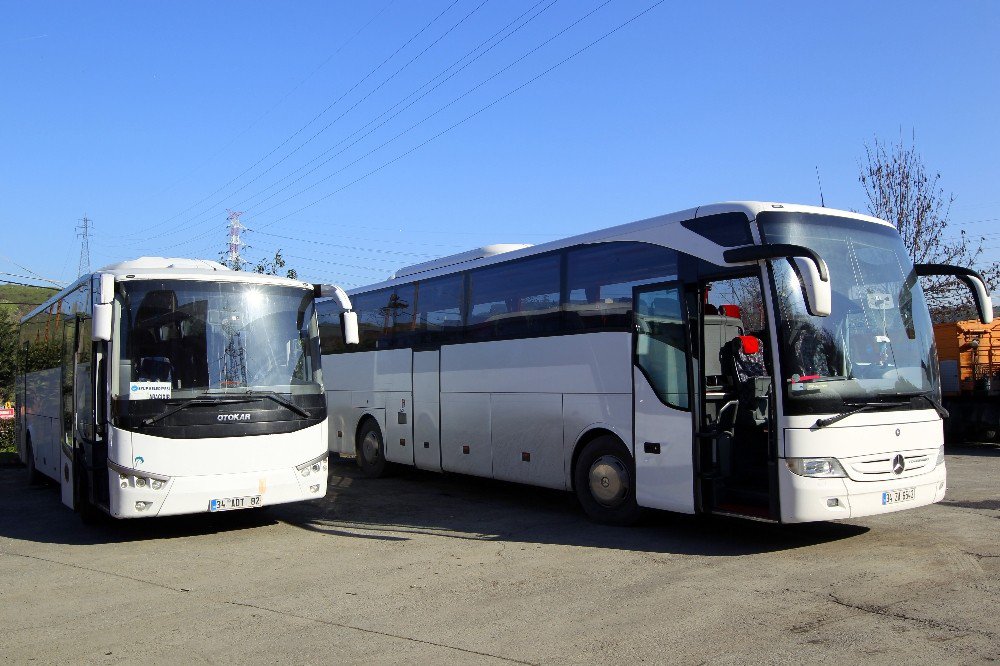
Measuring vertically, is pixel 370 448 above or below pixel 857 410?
below

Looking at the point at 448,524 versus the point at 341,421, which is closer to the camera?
the point at 448,524

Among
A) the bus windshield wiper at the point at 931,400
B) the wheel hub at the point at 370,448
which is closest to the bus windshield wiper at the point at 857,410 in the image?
the bus windshield wiper at the point at 931,400

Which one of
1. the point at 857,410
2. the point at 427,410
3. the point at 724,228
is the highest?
the point at 724,228

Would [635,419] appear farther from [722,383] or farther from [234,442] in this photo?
[234,442]

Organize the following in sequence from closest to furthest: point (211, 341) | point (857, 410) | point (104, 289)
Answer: point (857, 410) < point (104, 289) < point (211, 341)

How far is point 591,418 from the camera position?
10.3 meters

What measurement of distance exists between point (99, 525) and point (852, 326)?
908 centimetres

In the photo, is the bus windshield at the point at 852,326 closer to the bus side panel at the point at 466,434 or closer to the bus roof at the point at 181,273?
the bus side panel at the point at 466,434

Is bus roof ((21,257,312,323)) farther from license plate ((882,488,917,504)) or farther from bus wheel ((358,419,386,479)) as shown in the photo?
license plate ((882,488,917,504))

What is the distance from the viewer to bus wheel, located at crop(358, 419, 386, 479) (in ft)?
49.9

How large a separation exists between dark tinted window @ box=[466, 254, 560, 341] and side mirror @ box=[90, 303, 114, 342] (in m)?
4.98

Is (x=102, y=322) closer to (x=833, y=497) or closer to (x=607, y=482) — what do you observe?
(x=607, y=482)

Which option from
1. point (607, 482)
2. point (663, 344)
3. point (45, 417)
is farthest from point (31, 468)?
point (663, 344)

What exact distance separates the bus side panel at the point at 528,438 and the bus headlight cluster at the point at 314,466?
2.62 meters
